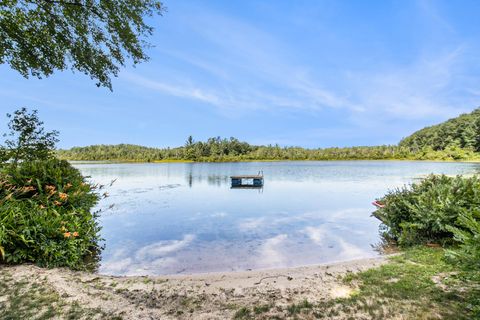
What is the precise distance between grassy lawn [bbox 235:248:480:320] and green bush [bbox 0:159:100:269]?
4612 millimetres

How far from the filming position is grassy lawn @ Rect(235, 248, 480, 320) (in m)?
3.50

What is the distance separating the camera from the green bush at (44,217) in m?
5.80

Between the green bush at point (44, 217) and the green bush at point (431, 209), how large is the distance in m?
8.56

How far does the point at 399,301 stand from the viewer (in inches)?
152

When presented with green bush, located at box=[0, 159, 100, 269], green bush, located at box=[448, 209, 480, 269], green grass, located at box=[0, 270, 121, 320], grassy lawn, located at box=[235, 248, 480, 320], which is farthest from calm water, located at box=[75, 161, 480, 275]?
green bush, located at box=[448, 209, 480, 269]

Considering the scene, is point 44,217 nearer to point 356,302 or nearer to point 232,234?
point 232,234

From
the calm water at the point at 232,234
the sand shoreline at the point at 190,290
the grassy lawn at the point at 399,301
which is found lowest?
the calm water at the point at 232,234

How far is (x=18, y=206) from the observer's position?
21.1ft

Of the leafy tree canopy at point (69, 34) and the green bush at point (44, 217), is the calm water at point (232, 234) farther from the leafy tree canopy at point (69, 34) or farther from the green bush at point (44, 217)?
the leafy tree canopy at point (69, 34)

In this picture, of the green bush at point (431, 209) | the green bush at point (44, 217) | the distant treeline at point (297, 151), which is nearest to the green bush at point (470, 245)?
the green bush at point (431, 209)

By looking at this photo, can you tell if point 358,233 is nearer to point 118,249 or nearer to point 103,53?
point 118,249

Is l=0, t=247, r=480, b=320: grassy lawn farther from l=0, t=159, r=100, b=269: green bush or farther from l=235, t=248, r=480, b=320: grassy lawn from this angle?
l=0, t=159, r=100, b=269: green bush

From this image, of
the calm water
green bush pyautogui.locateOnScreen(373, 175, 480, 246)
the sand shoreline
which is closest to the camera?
the sand shoreline

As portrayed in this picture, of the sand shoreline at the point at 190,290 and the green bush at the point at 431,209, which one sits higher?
the green bush at the point at 431,209
